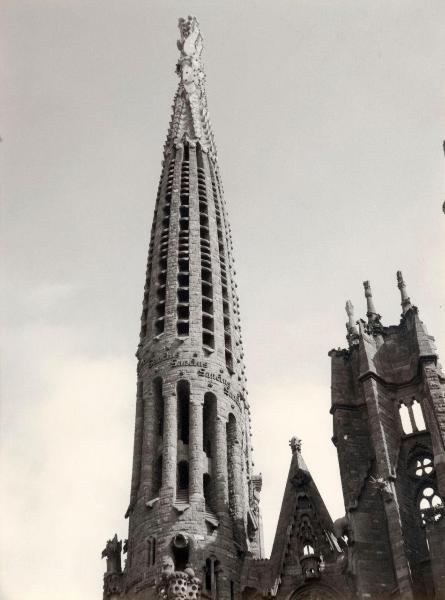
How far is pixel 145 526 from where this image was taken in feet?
116

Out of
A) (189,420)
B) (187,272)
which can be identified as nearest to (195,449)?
(189,420)

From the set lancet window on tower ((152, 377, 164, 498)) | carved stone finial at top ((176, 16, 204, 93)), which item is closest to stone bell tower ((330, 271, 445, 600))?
lancet window on tower ((152, 377, 164, 498))

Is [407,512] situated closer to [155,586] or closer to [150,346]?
[155,586]

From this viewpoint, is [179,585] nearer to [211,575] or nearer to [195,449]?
[211,575]

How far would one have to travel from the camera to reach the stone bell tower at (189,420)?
112 feet

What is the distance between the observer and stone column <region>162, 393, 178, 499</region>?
35.8m

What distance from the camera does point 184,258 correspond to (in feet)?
149

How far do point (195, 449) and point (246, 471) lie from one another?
167 inches

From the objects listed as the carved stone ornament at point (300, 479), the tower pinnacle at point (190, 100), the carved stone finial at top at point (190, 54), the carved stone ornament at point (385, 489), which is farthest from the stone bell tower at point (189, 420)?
the carved stone finial at top at point (190, 54)

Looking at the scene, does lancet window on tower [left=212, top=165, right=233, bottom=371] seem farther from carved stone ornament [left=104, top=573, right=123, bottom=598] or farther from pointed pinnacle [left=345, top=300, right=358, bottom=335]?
carved stone ornament [left=104, top=573, right=123, bottom=598]

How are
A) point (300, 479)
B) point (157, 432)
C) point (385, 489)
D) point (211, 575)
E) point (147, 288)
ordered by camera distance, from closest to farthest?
point (385, 489) → point (211, 575) → point (300, 479) → point (157, 432) → point (147, 288)

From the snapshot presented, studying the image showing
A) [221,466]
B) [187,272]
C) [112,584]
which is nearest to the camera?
[112,584]

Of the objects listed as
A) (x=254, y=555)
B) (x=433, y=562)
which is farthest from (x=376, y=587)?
(x=254, y=555)

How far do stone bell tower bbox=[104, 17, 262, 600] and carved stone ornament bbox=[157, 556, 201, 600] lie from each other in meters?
0.04
